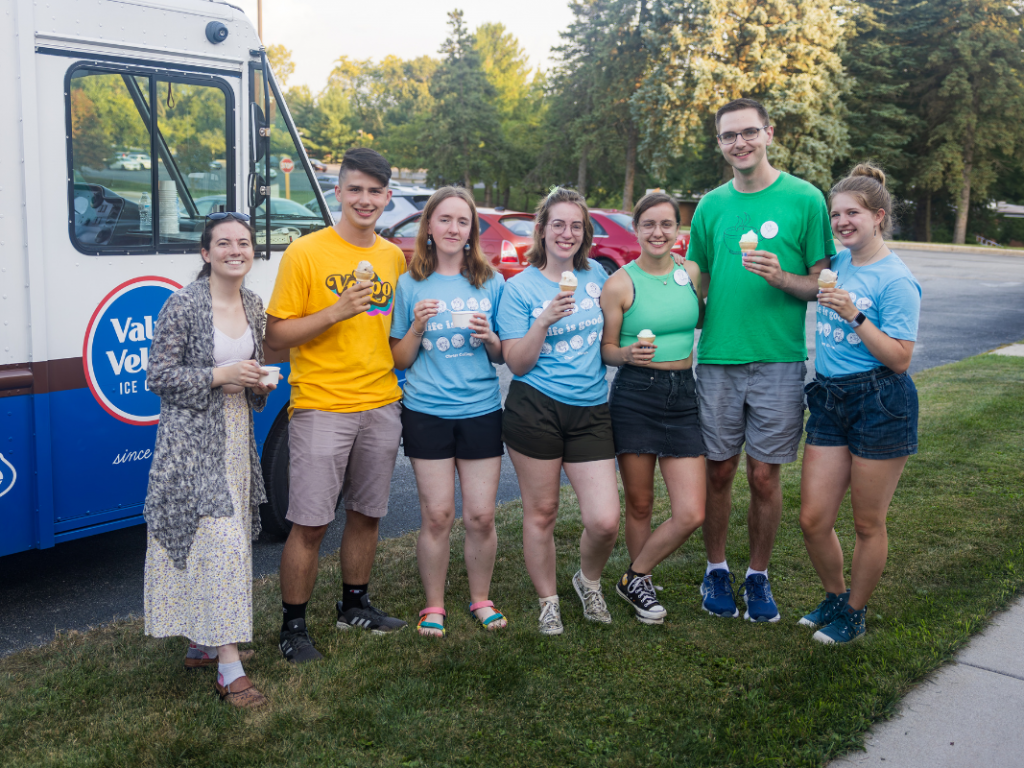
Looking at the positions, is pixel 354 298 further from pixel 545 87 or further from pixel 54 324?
pixel 545 87

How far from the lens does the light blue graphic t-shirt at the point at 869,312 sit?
11.2 feet

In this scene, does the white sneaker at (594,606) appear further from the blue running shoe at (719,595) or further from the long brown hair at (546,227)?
the long brown hair at (546,227)

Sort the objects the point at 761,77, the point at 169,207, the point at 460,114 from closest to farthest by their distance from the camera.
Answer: the point at 169,207 → the point at 761,77 → the point at 460,114

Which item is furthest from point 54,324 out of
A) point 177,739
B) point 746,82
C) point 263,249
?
point 746,82

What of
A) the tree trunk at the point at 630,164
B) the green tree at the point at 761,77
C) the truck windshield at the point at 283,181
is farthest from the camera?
the tree trunk at the point at 630,164

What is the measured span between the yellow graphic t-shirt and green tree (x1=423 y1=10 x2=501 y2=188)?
49781 millimetres

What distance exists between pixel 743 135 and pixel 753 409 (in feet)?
3.90

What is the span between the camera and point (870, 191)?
3533mm

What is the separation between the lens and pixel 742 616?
4105mm

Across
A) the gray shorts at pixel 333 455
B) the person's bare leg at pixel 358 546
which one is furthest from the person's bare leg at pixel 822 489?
the person's bare leg at pixel 358 546

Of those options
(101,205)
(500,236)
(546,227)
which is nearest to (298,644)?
(546,227)

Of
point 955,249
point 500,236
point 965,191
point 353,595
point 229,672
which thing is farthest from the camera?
point 965,191

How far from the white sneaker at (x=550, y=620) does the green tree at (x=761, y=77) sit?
41.2 m

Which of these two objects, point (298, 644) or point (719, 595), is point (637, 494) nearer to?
point (719, 595)
